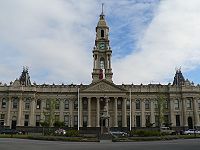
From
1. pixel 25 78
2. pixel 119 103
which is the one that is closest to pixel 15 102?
pixel 25 78

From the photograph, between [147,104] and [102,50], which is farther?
[102,50]

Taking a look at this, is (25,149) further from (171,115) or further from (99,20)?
(99,20)

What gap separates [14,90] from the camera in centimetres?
9231

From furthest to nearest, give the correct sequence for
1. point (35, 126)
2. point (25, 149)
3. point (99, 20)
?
point (99, 20) < point (35, 126) < point (25, 149)

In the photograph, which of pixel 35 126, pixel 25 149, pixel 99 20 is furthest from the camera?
pixel 99 20

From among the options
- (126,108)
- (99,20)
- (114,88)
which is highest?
(99,20)

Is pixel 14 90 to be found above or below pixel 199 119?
above

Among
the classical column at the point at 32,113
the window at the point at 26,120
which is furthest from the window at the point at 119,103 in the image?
the window at the point at 26,120

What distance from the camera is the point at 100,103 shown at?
92.4m

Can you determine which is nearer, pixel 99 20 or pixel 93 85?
pixel 93 85

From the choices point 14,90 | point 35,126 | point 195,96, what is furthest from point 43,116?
point 195,96

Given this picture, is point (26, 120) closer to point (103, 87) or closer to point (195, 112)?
point (103, 87)

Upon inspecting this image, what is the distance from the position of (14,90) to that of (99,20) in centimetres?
3540

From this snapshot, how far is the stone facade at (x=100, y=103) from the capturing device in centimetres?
9075
